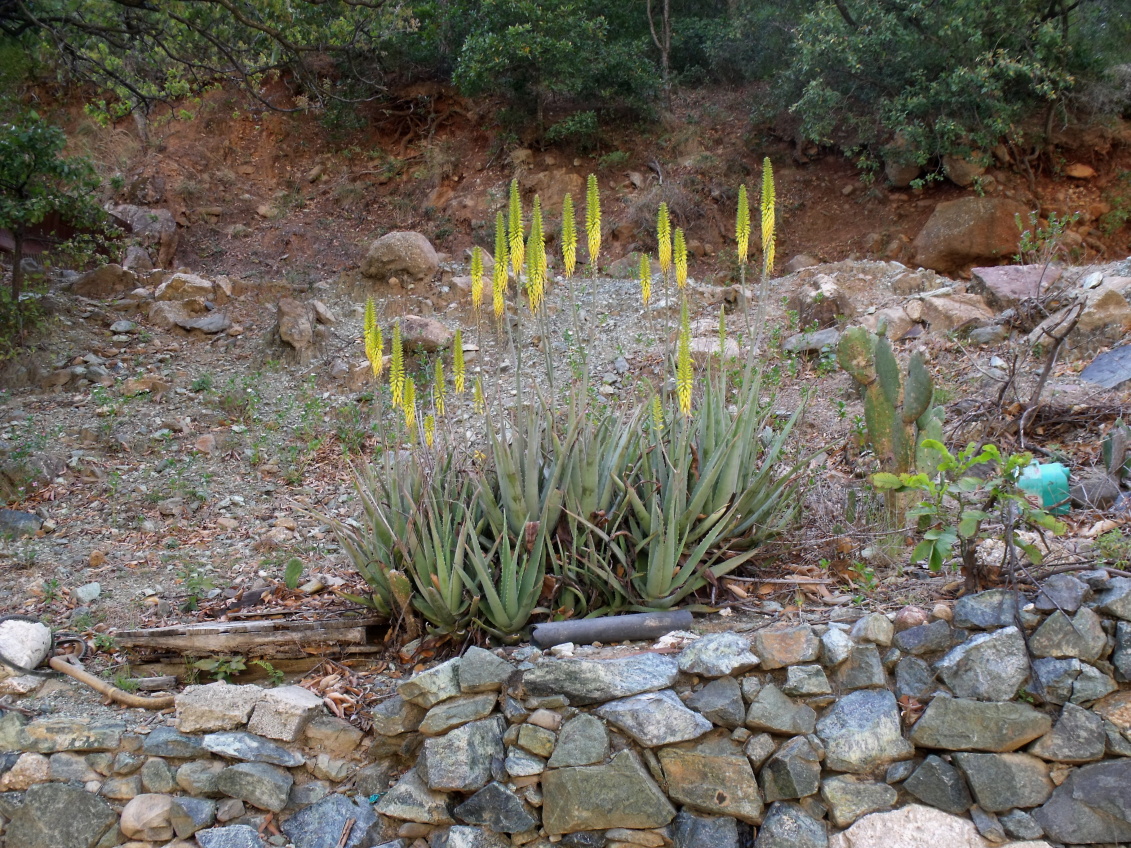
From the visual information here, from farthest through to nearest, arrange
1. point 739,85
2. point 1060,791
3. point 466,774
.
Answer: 1. point 739,85
2. point 466,774
3. point 1060,791

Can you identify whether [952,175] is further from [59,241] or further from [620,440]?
[59,241]

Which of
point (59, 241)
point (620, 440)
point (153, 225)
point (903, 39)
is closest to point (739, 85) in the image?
point (903, 39)

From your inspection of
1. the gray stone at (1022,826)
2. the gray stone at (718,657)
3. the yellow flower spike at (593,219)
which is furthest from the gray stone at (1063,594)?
the yellow flower spike at (593,219)

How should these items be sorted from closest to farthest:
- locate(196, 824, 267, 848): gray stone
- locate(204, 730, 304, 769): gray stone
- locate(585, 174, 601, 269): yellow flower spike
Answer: locate(196, 824, 267, 848): gray stone → locate(204, 730, 304, 769): gray stone → locate(585, 174, 601, 269): yellow flower spike

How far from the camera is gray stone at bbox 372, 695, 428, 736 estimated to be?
3207 millimetres

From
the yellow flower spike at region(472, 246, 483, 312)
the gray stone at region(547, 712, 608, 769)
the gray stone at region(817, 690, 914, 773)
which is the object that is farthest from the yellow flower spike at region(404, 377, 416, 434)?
the gray stone at region(817, 690, 914, 773)

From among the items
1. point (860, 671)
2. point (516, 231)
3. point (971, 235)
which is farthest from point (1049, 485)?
point (971, 235)

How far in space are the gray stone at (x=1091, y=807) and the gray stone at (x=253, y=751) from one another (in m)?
2.66

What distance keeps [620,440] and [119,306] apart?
7622 mm

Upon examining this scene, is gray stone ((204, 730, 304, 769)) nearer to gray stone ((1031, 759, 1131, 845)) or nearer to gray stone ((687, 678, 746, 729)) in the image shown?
gray stone ((687, 678, 746, 729))

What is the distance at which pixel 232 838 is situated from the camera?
3.13 metres

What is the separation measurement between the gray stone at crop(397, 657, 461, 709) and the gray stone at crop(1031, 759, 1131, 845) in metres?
2.05

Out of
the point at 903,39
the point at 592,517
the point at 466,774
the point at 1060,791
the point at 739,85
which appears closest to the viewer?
the point at 1060,791

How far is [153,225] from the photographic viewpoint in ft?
37.2
